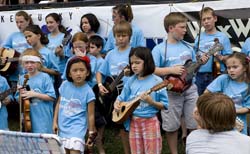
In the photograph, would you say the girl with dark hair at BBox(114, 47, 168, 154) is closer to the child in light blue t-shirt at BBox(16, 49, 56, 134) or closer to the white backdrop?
Result: the child in light blue t-shirt at BBox(16, 49, 56, 134)

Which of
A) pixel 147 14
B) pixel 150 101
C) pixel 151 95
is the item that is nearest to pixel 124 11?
pixel 147 14

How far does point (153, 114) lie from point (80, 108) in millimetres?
713

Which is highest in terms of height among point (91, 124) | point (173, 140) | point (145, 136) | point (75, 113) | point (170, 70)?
point (170, 70)

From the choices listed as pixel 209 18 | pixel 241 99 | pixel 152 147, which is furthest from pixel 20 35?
pixel 241 99

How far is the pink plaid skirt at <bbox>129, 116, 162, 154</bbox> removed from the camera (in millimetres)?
5281

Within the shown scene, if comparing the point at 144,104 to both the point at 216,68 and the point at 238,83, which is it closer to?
the point at 238,83

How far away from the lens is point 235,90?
5.14 m

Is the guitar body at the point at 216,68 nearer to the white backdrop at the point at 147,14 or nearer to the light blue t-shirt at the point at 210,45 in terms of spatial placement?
the light blue t-shirt at the point at 210,45

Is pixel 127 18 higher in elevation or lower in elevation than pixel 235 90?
higher

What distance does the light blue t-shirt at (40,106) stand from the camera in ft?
18.9

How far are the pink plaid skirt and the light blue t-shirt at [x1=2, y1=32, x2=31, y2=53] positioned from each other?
2.86 m

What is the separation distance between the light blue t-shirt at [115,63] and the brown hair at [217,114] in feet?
9.30

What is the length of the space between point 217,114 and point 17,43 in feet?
16.2

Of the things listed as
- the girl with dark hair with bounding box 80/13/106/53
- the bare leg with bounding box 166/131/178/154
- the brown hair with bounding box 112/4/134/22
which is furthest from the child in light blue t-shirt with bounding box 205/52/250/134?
the girl with dark hair with bounding box 80/13/106/53
